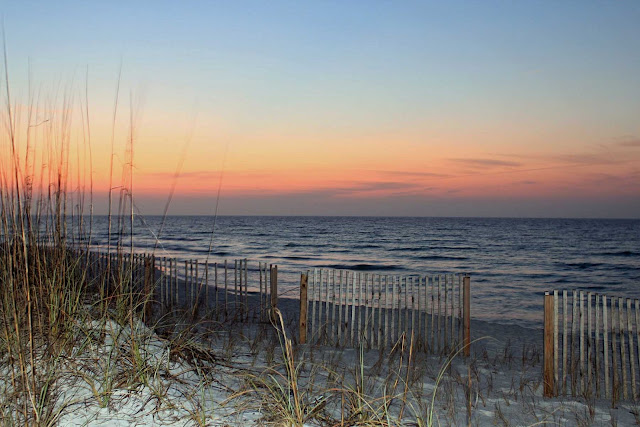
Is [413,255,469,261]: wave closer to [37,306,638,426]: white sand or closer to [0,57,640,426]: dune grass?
[37,306,638,426]: white sand

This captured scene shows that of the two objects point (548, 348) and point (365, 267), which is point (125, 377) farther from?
point (365, 267)

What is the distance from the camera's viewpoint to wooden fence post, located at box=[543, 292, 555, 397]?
6316 mm

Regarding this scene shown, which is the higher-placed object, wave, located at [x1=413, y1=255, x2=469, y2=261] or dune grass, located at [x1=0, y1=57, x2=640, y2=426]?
dune grass, located at [x1=0, y1=57, x2=640, y2=426]

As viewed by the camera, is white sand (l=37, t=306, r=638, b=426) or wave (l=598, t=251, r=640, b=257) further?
wave (l=598, t=251, r=640, b=257)

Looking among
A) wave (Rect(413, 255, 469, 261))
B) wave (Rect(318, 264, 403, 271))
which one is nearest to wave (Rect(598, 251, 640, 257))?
wave (Rect(413, 255, 469, 261))

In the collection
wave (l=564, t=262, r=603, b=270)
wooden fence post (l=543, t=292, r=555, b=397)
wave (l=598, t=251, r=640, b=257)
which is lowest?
wave (l=564, t=262, r=603, b=270)

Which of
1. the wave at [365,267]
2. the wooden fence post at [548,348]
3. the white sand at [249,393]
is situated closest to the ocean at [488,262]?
the wave at [365,267]

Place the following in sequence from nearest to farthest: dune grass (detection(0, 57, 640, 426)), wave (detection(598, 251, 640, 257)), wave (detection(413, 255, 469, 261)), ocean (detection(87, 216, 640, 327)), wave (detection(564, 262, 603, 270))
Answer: dune grass (detection(0, 57, 640, 426))
ocean (detection(87, 216, 640, 327))
wave (detection(564, 262, 603, 270))
wave (detection(413, 255, 469, 261))
wave (detection(598, 251, 640, 257))

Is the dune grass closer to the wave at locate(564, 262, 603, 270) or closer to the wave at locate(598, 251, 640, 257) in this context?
the wave at locate(564, 262, 603, 270)

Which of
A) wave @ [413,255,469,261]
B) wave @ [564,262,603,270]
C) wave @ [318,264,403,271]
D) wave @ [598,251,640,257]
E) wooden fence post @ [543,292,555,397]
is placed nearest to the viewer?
wooden fence post @ [543,292,555,397]

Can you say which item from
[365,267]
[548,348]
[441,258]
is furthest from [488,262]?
[548,348]

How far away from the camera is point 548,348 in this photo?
6.48 m

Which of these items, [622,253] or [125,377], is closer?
[125,377]

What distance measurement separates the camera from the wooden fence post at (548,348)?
6.32 m
